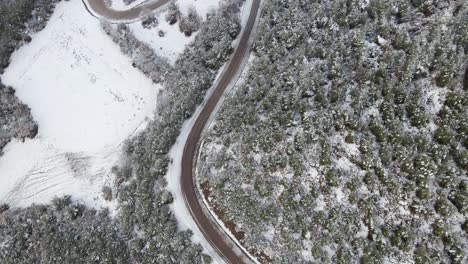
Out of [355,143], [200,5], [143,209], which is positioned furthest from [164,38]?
[355,143]

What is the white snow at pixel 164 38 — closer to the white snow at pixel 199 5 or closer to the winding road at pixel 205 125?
the winding road at pixel 205 125

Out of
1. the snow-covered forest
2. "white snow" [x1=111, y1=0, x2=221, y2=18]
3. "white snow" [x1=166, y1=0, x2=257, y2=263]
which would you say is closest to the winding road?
"white snow" [x1=166, y1=0, x2=257, y2=263]

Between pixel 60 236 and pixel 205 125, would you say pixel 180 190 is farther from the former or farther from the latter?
pixel 60 236

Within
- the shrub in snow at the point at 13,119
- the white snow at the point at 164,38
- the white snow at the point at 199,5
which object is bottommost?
the shrub in snow at the point at 13,119

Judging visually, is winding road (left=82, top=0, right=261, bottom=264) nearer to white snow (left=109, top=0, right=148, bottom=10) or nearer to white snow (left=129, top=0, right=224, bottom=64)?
white snow (left=109, top=0, right=148, bottom=10)

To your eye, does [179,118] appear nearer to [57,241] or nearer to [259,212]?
[259,212]

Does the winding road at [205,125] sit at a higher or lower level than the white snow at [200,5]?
lower

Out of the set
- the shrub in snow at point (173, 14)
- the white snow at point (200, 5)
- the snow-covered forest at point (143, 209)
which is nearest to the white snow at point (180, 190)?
the snow-covered forest at point (143, 209)
